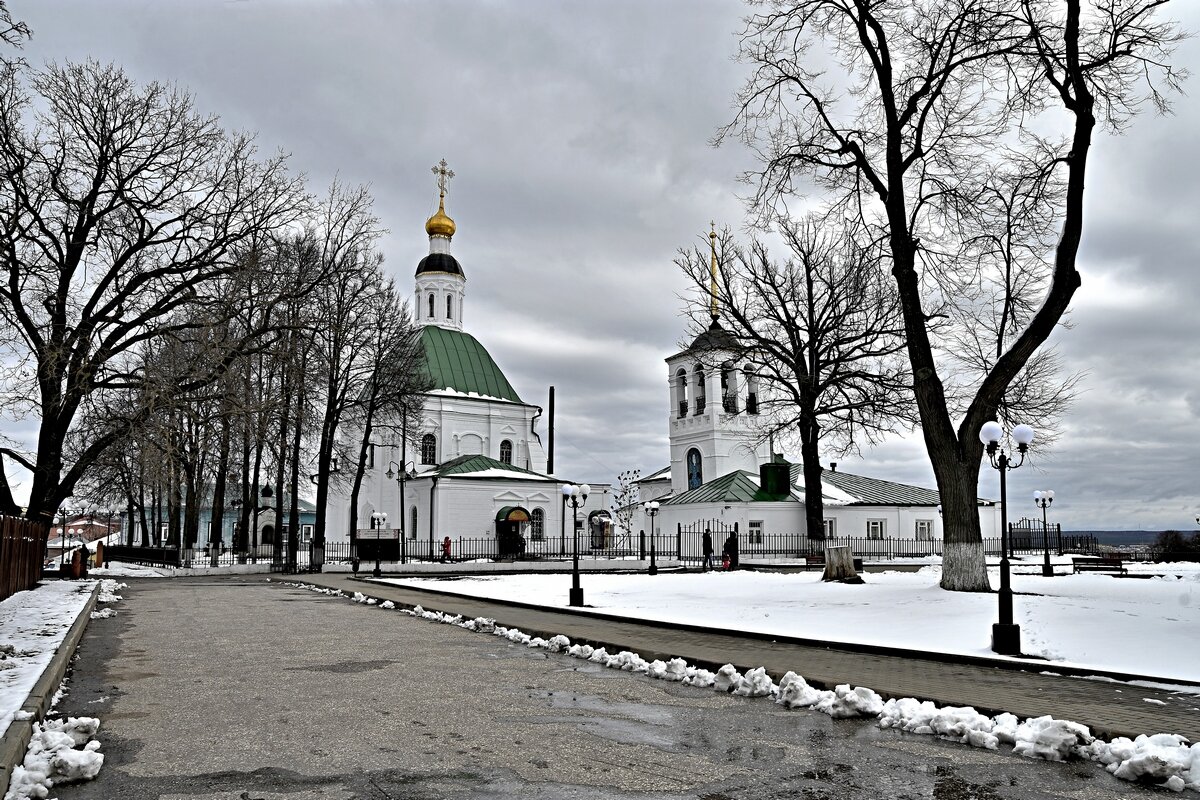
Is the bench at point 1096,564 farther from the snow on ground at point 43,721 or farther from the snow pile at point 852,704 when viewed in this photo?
the snow on ground at point 43,721

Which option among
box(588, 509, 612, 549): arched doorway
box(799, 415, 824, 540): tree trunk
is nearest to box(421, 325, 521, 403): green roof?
box(588, 509, 612, 549): arched doorway

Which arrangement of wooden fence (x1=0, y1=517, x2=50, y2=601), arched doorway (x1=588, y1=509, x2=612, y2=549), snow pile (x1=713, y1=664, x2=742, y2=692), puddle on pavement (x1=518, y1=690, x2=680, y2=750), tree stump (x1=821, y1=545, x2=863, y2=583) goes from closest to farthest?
puddle on pavement (x1=518, y1=690, x2=680, y2=750) → snow pile (x1=713, y1=664, x2=742, y2=692) → wooden fence (x1=0, y1=517, x2=50, y2=601) → tree stump (x1=821, y1=545, x2=863, y2=583) → arched doorway (x1=588, y1=509, x2=612, y2=549)

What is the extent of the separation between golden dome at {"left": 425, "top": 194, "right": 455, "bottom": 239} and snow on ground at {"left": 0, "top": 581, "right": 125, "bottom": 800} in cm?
4923

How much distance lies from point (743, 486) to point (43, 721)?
4205 centimetres

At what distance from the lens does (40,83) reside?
2081 cm

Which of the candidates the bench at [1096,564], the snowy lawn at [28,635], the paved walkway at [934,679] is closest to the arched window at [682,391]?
the bench at [1096,564]

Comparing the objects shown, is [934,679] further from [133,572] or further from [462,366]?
[462,366]

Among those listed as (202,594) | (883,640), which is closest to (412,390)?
(202,594)

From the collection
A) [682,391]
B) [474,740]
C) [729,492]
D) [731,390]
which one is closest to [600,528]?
[682,391]

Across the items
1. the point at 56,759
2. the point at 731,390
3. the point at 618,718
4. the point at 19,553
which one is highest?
the point at 731,390

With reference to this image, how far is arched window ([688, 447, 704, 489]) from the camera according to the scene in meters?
54.9

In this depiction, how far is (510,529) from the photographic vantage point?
171 feet

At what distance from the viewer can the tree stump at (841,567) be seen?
21.7 meters

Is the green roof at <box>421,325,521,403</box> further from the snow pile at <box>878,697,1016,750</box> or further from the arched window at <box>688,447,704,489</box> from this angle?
the snow pile at <box>878,697,1016,750</box>
